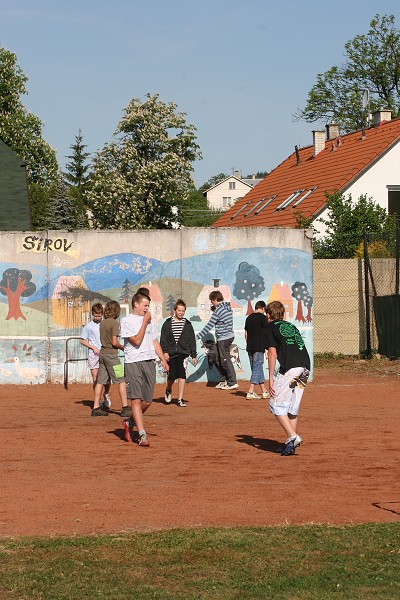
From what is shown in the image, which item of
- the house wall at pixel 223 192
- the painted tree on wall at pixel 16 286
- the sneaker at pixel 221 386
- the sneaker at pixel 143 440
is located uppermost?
the house wall at pixel 223 192

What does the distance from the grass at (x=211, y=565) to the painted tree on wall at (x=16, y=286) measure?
1285cm

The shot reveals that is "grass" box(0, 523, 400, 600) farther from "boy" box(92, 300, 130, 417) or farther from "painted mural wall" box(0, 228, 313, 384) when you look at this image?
"painted mural wall" box(0, 228, 313, 384)

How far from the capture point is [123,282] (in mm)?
20484

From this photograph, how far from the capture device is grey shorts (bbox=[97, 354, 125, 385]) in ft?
50.5

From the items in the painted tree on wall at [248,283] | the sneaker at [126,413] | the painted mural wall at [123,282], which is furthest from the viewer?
the painted tree on wall at [248,283]

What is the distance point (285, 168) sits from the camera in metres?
50.9

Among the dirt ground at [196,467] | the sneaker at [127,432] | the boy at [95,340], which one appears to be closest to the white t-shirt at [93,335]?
the boy at [95,340]

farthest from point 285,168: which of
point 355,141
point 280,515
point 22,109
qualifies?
point 280,515

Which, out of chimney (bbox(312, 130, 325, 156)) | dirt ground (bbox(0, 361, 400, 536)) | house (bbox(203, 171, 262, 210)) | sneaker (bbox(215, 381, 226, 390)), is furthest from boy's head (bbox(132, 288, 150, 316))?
house (bbox(203, 171, 262, 210))

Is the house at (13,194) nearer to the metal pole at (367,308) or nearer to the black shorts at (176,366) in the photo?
the metal pole at (367,308)

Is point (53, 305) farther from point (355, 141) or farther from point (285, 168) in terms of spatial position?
point (285, 168)

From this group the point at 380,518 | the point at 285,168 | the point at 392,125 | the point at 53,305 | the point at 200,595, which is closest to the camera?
the point at 200,595

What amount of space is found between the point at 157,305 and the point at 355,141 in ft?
84.1

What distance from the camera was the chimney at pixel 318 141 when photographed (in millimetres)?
47031
